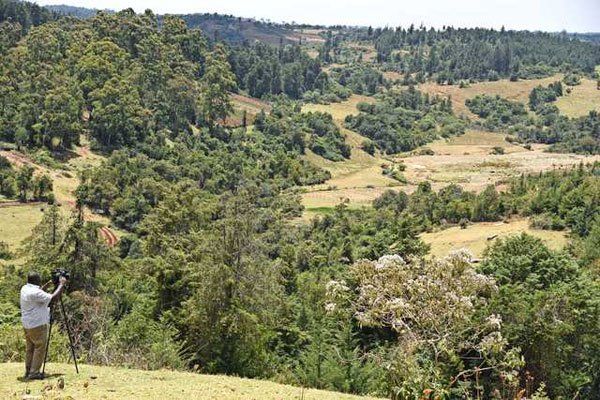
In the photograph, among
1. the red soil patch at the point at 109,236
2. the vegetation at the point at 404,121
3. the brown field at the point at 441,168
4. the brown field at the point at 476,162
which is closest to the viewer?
the red soil patch at the point at 109,236

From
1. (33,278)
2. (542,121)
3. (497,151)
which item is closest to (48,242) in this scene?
(33,278)

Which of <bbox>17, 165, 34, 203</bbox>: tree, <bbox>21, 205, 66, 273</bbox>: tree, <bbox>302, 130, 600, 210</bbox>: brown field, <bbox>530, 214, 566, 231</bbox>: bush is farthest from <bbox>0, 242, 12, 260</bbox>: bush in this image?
<bbox>530, 214, 566, 231</bbox>: bush

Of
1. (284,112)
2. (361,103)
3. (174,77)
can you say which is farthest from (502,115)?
(174,77)

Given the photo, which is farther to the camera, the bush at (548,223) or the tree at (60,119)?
the tree at (60,119)

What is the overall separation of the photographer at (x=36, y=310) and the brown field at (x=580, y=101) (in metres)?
165

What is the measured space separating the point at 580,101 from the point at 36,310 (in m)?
179

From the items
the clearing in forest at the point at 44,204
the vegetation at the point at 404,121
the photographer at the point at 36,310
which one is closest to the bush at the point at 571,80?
the vegetation at the point at 404,121

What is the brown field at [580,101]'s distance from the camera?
161875mm

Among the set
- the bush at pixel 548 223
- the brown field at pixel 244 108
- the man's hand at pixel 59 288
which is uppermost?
the man's hand at pixel 59 288

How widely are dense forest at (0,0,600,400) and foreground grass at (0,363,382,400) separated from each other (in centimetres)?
257

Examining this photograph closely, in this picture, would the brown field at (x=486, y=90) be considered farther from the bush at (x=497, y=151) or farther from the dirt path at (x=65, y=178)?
the dirt path at (x=65, y=178)

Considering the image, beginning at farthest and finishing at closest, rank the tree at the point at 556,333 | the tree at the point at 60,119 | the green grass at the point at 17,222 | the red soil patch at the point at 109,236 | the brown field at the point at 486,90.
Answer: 1. the brown field at the point at 486,90
2. the tree at the point at 60,119
3. the red soil patch at the point at 109,236
4. the green grass at the point at 17,222
5. the tree at the point at 556,333

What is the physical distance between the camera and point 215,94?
101 m

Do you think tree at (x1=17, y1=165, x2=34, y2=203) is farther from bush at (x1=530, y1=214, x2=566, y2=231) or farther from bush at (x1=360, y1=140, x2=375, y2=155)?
bush at (x1=360, y1=140, x2=375, y2=155)
